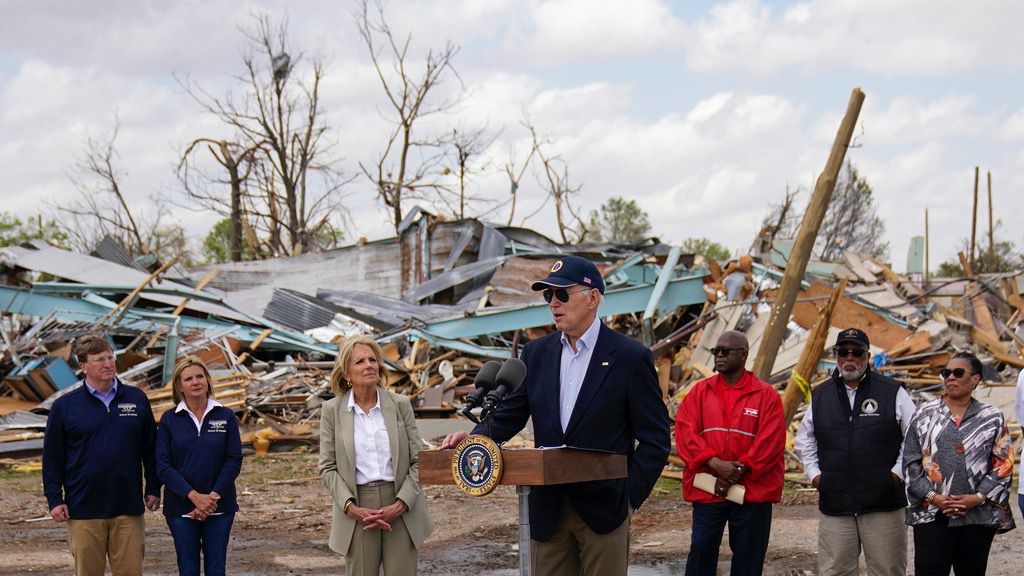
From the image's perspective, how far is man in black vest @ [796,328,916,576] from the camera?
6.86 meters

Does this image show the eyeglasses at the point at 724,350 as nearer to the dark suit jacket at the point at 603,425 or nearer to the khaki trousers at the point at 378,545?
the khaki trousers at the point at 378,545

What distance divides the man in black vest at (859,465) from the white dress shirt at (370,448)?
2647 mm

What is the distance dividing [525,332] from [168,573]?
41.3 ft

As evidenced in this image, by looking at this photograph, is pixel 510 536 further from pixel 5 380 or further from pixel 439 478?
pixel 5 380

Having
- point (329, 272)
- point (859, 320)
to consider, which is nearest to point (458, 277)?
point (329, 272)

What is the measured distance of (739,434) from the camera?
7168 millimetres

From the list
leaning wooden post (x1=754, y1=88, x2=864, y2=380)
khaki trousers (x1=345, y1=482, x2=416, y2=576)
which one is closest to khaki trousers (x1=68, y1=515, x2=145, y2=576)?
khaki trousers (x1=345, y1=482, x2=416, y2=576)

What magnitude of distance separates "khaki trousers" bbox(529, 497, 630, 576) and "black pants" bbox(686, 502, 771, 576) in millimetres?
2420

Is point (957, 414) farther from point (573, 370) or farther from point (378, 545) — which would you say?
Result: point (378, 545)

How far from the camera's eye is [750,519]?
7055 mm

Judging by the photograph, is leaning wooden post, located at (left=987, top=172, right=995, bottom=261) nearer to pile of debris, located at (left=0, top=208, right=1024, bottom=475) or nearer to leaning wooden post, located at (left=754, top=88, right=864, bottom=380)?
pile of debris, located at (left=0, top=208, right=1024, bottom=475)

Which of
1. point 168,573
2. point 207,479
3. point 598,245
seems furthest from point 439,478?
point 598,245

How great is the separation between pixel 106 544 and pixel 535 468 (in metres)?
3.90

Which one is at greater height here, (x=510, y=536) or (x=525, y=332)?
(x=525, y=332)
